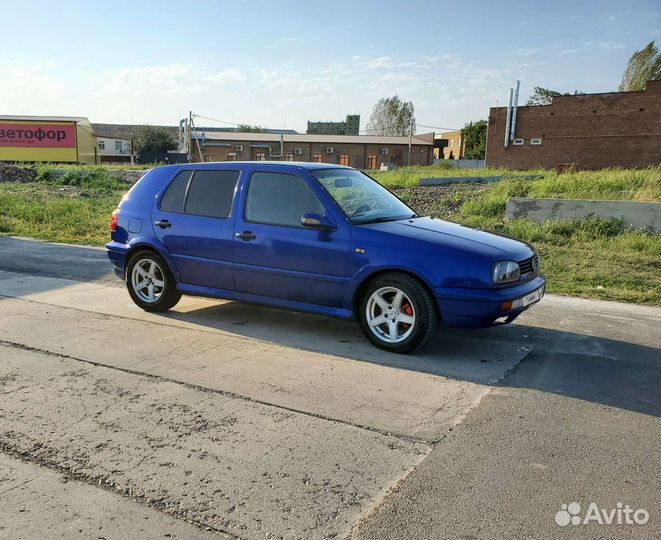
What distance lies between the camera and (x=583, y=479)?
3.14m

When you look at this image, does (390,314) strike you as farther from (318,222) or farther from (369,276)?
(318,222)

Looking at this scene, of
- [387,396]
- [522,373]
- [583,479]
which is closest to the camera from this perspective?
[583,479]

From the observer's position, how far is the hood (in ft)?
16.7

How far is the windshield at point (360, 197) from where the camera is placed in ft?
18.4

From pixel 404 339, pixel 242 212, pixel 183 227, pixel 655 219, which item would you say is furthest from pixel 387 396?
pixel 655 219

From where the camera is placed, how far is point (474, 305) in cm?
489

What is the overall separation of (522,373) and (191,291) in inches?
136

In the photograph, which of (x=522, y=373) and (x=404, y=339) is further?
(x=404, y=339)

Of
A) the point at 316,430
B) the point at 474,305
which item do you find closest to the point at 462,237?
the point at 474,305

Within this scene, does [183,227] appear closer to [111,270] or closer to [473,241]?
[473,241]

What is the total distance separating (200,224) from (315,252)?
1.45 metres

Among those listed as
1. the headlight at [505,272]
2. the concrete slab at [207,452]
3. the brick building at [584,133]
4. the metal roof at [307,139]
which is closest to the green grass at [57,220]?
the concrete slab at [207,452]

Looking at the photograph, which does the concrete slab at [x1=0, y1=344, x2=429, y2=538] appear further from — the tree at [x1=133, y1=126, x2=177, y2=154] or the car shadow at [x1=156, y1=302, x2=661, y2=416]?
the tree at [x1=133, y1=126, x2=177, y2=154]

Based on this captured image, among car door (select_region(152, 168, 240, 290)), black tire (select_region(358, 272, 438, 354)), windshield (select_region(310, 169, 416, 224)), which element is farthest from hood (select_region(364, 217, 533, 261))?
car door (select_region(152, 168, 240, 290))
